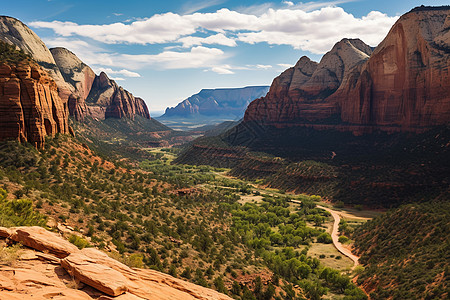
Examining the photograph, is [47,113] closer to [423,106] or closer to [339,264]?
[339,264]

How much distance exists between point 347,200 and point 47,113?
266 ft

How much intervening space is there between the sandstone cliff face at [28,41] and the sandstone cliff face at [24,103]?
134921 mm

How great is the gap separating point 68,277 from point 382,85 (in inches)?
5962

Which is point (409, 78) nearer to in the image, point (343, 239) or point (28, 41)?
point (343, 239)

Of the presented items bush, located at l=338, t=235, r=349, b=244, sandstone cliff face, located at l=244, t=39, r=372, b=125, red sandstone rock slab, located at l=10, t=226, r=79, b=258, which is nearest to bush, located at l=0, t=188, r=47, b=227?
red sandstone rock slab, located at l=10, t=226, r=79, b=258

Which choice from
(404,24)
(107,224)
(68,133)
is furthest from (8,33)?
(404,24)

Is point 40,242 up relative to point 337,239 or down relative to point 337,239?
up

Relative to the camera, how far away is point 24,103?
43875 mm

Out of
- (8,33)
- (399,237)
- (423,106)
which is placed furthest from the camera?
(8,33)

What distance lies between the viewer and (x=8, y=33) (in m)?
172

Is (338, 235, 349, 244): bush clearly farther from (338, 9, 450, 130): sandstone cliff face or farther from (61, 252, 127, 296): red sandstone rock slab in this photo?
(338, 9, 450, 130): sandstone cliff face

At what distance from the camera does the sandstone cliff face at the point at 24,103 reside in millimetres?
42000

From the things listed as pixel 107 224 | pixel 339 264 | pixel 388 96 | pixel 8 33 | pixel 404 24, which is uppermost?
pixel 8 33

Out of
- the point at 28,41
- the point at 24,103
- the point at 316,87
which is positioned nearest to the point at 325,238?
the point at 24,103
